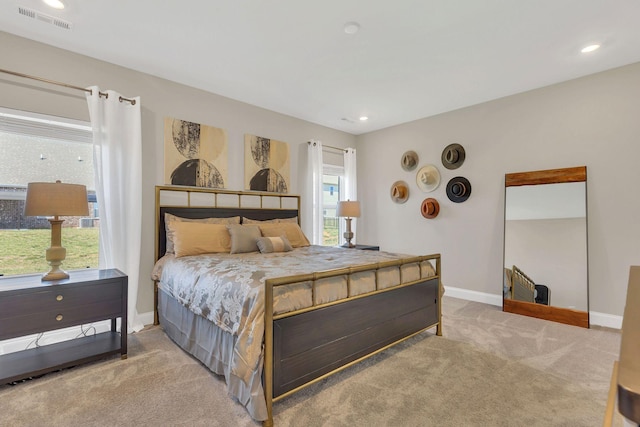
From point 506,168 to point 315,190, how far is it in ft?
8.67

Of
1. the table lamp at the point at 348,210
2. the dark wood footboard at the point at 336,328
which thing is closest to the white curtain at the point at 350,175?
the table lamp at the point at 348,210

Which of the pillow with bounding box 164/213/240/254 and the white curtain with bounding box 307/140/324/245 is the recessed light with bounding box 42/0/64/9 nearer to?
the pillow with bounding box 164/213/240/254

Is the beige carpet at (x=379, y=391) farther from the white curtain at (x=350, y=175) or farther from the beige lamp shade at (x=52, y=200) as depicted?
the white curtain at (x=350, y=175)

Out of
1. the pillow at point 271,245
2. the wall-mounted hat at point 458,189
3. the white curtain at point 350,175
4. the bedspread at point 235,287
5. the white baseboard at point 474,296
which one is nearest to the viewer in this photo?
the bedspread at point 235,287

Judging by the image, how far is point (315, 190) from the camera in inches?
193

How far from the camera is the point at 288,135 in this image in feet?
15.5

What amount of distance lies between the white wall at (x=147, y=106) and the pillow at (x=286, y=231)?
2.40 feet

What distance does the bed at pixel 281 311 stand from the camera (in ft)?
5.76

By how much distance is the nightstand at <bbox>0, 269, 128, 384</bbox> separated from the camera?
213 cm

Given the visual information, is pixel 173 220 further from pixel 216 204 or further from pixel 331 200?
pixel 331 200

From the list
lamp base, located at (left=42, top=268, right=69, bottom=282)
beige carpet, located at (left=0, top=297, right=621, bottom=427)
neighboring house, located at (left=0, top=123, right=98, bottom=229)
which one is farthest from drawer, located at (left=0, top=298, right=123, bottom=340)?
neighboring house, located at (left=0, top=123, right=98, bottom=229)

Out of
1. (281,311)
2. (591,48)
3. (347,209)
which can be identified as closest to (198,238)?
(281,311)

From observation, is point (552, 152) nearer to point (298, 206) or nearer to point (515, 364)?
point (515, 364)

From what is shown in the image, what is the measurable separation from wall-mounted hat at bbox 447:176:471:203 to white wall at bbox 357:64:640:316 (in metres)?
0.08
